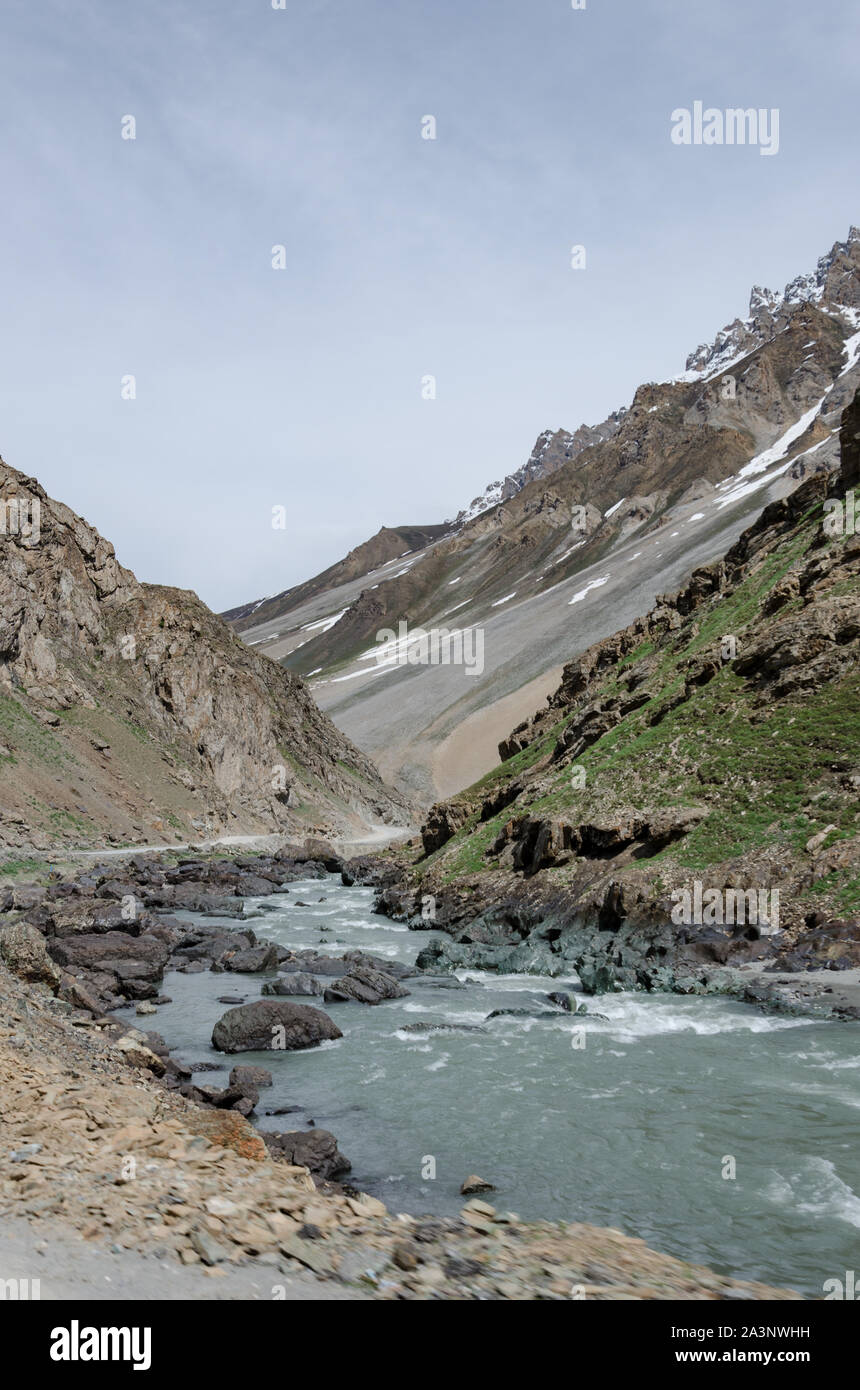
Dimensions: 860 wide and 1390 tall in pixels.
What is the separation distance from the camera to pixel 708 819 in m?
35.7

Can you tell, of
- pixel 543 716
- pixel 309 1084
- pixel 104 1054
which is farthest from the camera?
pixel 543 716

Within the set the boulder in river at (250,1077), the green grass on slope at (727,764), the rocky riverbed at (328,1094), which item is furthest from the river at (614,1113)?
the green grass on slope at (727,764)

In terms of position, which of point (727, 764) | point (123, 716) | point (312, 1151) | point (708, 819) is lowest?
point (312, 1151)

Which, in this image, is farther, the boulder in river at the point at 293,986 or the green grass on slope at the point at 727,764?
the green grass on slope at the point at 727,764

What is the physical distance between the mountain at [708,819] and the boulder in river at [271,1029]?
33.8 feet

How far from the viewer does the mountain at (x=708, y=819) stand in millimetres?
29797

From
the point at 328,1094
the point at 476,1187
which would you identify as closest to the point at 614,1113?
the point at 476,1187

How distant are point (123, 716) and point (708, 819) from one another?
67315 mm

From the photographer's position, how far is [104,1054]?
18453 millimetres

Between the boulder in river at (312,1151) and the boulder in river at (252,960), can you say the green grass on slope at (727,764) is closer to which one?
the boulder in river at (252,960)

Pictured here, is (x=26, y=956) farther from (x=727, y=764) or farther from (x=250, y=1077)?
(x=727, y=764)
